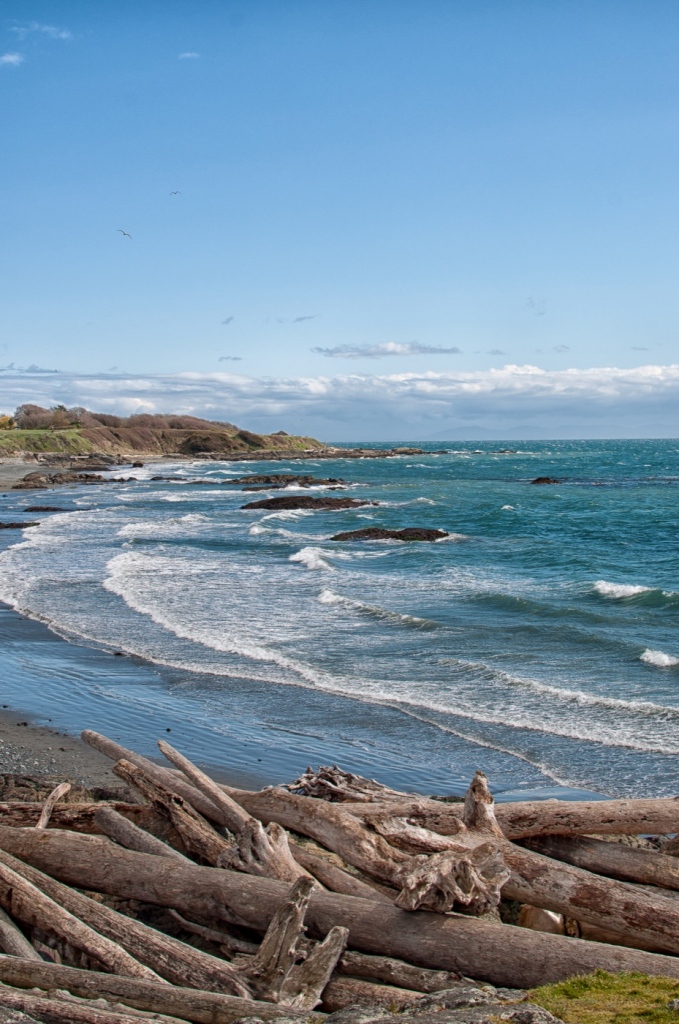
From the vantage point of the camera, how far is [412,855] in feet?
20.1

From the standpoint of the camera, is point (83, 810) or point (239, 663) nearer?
point (83, 810)

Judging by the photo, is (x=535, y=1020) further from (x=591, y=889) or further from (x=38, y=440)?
(x=38, y=440)

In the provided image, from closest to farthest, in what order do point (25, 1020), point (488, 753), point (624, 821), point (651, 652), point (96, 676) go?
point (25, 1020), point (624, 821), point (488, 753), point (96, 676), point (651, 652)

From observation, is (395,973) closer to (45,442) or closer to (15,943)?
(15,943)

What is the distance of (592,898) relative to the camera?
5.81m

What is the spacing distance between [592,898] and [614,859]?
51 cm

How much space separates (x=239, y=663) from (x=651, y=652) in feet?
25.0

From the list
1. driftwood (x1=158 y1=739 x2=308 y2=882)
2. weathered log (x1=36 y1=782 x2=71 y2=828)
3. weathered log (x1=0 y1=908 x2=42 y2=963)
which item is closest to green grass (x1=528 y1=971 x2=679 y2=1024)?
driftwood (x1=158 y1=739 x2=308 y2=882)

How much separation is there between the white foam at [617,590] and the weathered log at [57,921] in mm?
18934

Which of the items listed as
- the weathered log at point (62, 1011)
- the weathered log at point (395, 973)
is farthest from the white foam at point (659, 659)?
the weathered log at point (62, 1011)

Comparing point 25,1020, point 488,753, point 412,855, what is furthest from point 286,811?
point 488,753

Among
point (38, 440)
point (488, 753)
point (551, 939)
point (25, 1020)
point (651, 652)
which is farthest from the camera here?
point (38, 440)

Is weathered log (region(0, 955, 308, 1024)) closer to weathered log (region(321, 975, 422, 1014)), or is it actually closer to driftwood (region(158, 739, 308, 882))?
weathered log (region(321, 975, 422, 1014))

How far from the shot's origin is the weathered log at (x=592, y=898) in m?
5.65
